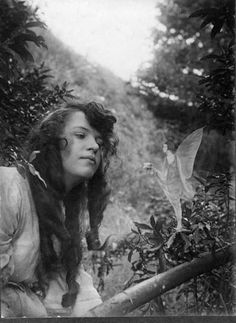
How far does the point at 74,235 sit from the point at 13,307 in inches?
15.3

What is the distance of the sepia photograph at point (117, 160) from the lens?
7.55ft

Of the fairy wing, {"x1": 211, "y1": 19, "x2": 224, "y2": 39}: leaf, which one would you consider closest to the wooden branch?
the fairy wing

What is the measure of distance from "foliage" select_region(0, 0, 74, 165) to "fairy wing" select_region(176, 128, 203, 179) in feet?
1.88

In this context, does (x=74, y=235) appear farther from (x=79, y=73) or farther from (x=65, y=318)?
(x=79, y=73)

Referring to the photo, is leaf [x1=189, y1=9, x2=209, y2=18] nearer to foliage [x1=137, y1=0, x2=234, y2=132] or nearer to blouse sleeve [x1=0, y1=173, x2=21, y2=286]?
foliage [x1=137, y1=0, x2=234, y2=132]

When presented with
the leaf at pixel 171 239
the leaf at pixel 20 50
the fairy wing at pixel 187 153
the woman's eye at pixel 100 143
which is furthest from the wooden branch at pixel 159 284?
the leaf at pixel 20 50

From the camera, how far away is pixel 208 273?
2.50 meters

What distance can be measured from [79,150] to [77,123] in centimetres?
12

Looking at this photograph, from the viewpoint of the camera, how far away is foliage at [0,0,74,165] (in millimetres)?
2533

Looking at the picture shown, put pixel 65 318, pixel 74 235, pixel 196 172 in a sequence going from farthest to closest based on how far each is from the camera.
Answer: pixel 196 172, pixel 74 235, pixel 65 318

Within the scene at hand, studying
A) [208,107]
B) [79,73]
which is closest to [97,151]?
[79,73]

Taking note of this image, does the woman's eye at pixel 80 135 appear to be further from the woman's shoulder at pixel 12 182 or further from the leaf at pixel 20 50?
the leaf at pixel 20 50

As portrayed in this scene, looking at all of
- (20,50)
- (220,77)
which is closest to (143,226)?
(220,77)

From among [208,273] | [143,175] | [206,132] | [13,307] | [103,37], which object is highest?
[103,37]
